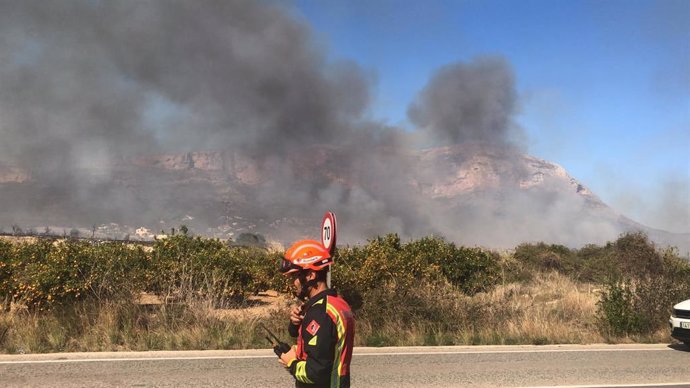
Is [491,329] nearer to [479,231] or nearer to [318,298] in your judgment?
[318,298]

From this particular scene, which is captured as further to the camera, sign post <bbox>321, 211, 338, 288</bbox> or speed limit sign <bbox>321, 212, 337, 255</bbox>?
speed limit sign <bbox>321, 212, 337, 255</bbox>

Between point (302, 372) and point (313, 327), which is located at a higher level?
point (313, 327)

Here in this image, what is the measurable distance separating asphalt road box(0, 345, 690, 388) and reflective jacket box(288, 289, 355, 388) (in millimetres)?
3835

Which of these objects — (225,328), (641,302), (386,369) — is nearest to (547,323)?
(641,302)

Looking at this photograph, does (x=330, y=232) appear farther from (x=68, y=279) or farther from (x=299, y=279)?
(x=68, y=279)

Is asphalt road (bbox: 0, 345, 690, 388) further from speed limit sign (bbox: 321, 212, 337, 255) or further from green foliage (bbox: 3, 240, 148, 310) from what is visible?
green foliage (bbox: 3, 240, 148, 310)

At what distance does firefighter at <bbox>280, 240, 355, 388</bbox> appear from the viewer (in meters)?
2.61

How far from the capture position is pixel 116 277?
10.7m

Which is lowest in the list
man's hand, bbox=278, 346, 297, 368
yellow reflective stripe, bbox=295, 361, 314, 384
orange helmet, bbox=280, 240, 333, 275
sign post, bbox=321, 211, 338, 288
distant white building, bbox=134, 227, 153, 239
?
yellow reflective stripe, bbox=295, 361, 314, 384

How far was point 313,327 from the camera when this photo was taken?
8.63 feet

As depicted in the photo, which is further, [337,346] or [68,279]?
[68,279]

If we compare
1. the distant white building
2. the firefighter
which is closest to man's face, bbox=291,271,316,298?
the firefighter

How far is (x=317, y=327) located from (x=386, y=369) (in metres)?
4.96

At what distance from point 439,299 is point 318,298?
28.6 ft
